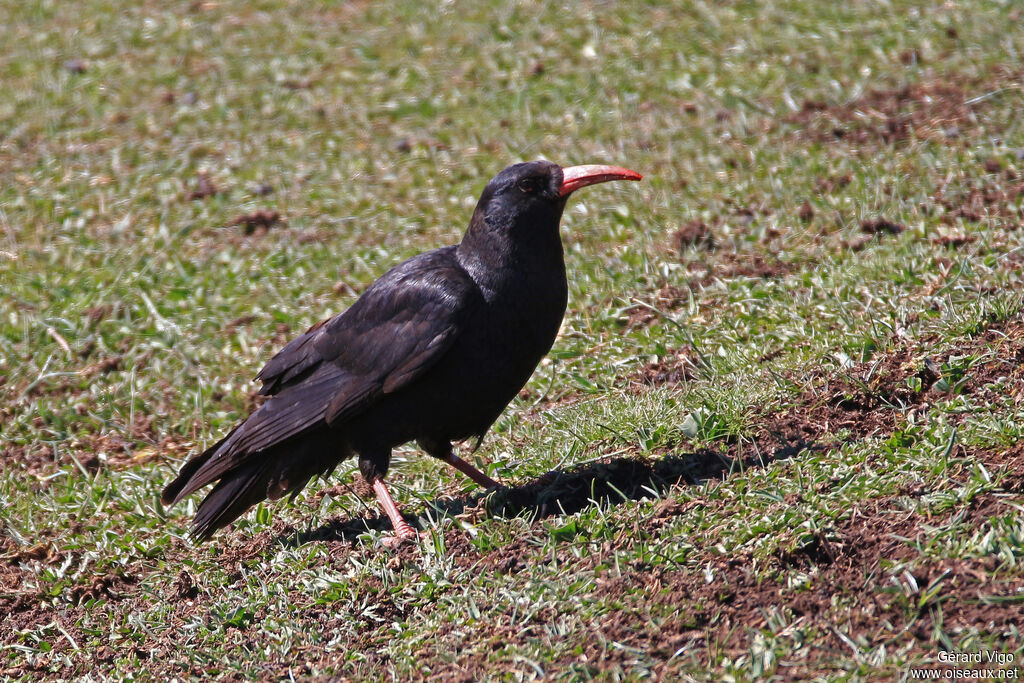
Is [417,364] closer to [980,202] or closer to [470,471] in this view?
[470,471]

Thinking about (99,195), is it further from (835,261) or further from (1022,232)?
(1022,232)

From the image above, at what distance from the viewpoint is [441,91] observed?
9.97 meters

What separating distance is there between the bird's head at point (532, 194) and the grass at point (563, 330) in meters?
0.98

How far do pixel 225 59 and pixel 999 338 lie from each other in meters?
7.82

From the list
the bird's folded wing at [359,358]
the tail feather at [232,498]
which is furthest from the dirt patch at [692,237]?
the tail feather at [232,498]

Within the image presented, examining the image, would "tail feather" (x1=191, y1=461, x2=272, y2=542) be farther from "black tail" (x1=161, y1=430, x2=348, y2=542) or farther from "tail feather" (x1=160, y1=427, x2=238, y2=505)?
"tail feather" (x1=160, y1=427, x2=238, y2=505)

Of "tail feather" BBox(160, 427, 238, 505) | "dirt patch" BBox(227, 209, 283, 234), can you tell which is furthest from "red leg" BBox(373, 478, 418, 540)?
"dirt patch" BBox(227, 209, 283, 234)

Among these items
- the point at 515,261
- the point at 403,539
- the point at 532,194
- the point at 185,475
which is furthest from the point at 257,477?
the point at 532,194

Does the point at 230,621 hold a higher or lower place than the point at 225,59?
lower

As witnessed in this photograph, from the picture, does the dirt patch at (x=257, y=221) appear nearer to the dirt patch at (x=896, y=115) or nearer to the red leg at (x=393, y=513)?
the red leg at (x=393, y=513)

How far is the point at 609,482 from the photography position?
4.80m

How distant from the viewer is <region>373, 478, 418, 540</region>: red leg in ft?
16.1

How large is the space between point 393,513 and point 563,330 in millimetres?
2147

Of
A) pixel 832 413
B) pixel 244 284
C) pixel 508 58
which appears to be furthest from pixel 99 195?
pixel 832 413
